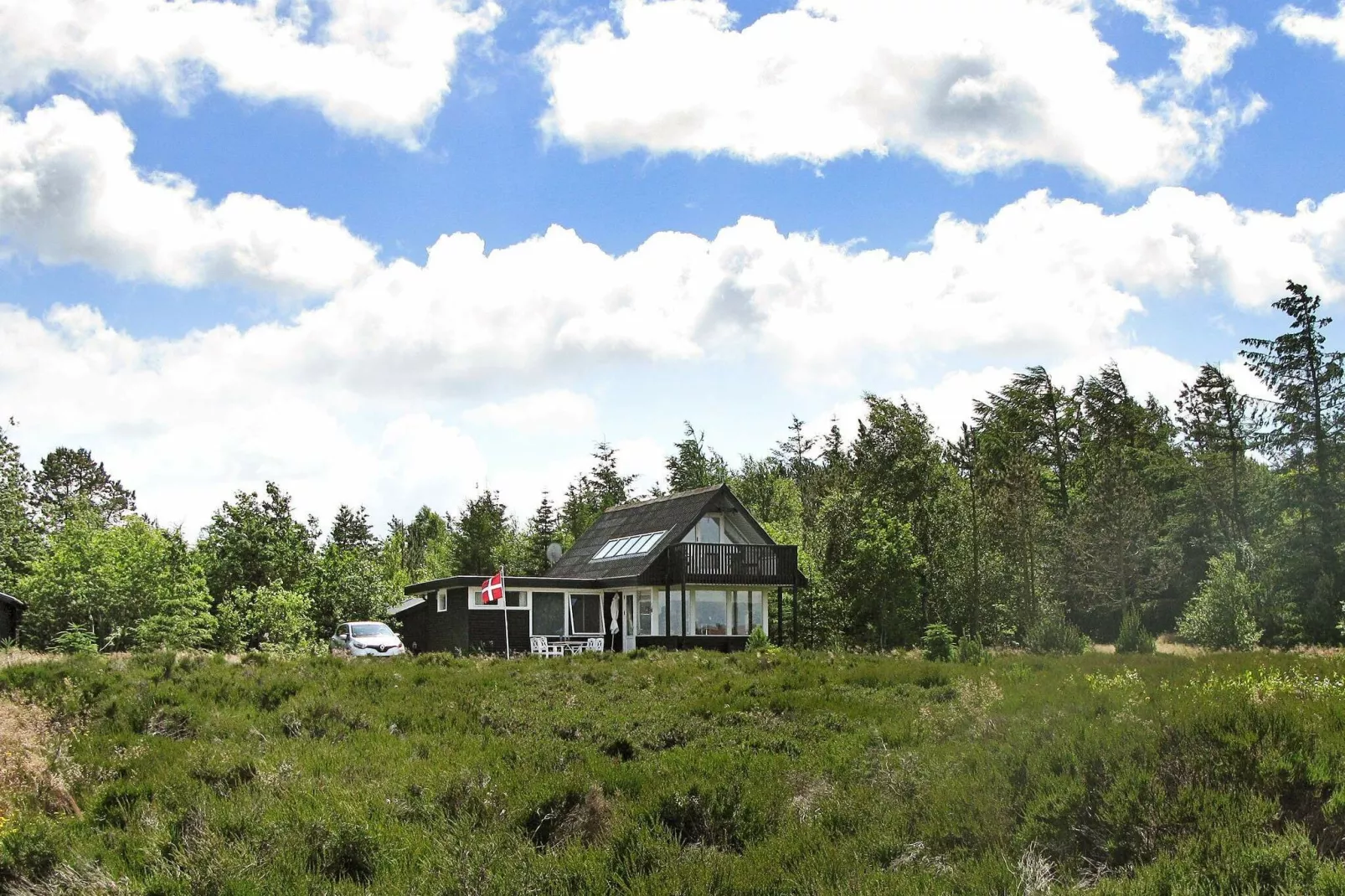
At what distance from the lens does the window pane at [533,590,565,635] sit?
3647 cm

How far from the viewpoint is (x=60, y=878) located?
1159cm

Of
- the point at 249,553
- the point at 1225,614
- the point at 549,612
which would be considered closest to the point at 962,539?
the point at 1225,614

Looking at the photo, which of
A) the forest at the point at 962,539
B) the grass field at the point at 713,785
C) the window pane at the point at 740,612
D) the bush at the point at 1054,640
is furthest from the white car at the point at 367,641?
the bush at the point at 1054,640

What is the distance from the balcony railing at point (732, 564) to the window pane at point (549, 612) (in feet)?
15.8

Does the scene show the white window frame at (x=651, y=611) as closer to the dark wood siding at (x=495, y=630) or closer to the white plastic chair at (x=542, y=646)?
the white plastic chair at (x=542, y=646)

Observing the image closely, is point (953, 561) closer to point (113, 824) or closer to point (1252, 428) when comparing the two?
point (1252, 428)

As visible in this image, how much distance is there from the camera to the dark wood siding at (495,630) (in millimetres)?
35031

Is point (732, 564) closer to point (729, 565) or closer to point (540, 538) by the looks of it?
point (729, 565)

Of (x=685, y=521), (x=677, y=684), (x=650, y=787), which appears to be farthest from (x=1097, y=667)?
(x=685, y=521)

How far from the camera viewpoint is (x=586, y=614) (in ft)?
124

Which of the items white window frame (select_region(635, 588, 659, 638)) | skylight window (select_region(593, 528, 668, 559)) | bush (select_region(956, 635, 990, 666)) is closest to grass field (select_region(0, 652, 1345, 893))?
bush (select_region(956, 635, 990, 666))

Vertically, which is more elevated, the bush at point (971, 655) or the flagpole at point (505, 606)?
the flagpole at point (505, 606)

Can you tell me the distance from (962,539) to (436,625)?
23.5 m

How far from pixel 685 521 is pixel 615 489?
28425mm
